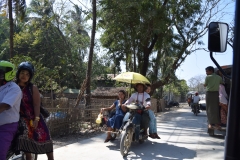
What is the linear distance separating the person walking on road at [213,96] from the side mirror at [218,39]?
5312 millimetres

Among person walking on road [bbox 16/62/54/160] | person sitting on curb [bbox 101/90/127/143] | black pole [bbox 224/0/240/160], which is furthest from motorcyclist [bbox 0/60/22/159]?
person sitting on curb [bbox 101/90/127/143]

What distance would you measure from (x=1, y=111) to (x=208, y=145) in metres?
5.77

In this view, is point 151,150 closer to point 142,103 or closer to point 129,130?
point 129,130

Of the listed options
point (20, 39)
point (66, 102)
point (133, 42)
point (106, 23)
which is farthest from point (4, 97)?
point (20, 39)

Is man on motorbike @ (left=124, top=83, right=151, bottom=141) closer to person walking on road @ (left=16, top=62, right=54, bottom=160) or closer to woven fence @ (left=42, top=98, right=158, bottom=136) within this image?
woven fence @ (left=42, top=98, right=158, bottom=136)

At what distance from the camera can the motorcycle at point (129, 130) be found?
19.0 ft

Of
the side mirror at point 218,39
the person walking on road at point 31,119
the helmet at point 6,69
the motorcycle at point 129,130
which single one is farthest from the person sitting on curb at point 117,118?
the side mirror at point 218,39

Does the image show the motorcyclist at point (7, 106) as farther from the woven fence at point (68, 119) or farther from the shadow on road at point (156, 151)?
the woven fence at point (68, 119)

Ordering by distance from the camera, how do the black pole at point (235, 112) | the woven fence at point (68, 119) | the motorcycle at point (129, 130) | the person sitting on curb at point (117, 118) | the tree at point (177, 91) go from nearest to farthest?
the black pole at point (235, 112), the motorcycle at point (129, 130), the person sitting on curb at point (117, 118), the woven fence at point (68, 119), the tree at point (177, 91)

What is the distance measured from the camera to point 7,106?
3105 mm

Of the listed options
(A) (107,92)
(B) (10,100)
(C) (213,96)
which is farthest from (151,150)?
(A) (107,92)

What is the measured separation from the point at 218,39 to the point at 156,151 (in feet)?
14.7

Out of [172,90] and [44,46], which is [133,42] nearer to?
[44,46]

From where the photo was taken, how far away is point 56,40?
23734mm
